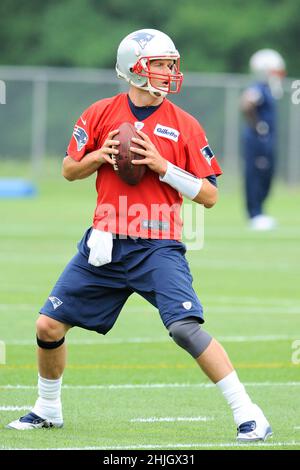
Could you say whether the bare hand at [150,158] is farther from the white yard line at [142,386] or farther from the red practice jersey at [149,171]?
the white yard line at [142,386]

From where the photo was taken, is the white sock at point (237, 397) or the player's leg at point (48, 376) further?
the player's leg at point (48, 376)

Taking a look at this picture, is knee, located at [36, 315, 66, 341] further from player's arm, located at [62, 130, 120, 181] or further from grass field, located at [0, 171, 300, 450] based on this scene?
player's arm, located at [62, 130, 120, 181]

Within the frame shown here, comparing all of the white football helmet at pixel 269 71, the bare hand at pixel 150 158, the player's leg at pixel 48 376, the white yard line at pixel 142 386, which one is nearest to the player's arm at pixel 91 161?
the bare hand at pixel 150 158

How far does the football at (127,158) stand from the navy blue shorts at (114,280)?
349 millimetres

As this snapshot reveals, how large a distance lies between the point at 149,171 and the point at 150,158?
0.19 metres

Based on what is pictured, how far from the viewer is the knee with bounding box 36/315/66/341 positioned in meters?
7.16

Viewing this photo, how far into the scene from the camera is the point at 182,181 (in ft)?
23.3

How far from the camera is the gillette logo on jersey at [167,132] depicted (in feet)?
23.6

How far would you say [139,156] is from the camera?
23.1 feet

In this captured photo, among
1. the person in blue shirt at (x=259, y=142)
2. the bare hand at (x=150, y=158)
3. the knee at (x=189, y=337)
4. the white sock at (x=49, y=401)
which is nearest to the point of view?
the knee at (x=189, y=337)

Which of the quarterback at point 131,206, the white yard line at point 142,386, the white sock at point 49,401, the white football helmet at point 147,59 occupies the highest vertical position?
the white football helmet at point 147,59

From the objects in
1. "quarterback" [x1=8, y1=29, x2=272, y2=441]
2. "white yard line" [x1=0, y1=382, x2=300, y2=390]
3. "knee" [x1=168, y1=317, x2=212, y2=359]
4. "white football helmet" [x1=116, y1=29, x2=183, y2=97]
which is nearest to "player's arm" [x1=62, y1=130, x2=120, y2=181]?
"quarterback" [x1=8, y1=29, x2=272, y2=441]

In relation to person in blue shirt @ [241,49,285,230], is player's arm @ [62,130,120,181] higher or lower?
lower

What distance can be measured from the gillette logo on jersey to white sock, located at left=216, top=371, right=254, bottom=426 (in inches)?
52.3
